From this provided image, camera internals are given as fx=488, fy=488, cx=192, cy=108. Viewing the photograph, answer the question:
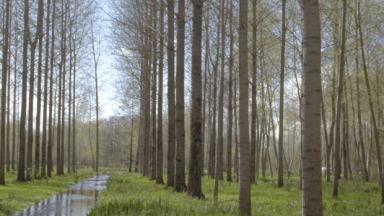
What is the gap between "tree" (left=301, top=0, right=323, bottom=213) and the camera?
6.25m

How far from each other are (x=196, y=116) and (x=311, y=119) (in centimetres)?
834

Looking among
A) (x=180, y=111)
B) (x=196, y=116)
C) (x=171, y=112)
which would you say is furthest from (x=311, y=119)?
(x=171, y=112)

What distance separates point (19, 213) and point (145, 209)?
4.92m

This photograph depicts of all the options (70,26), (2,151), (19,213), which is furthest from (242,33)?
(70,26)

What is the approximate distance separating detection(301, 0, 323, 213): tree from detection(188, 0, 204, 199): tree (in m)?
8.15

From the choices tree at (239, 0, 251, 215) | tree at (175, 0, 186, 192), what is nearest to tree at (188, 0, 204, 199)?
tree at (175, 0, 186, 192)

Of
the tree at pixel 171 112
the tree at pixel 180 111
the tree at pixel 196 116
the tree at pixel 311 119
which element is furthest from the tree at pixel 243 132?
the tree at pixel 171 112

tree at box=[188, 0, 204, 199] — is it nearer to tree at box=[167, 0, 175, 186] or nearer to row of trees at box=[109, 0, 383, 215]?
row of trees at box=[109, 0, 383, 215]

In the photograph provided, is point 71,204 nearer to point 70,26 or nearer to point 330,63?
point 330,63

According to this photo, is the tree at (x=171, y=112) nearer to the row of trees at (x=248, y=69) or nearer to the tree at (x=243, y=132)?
the row of trees at (x=248, y=69)

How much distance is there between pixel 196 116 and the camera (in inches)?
571

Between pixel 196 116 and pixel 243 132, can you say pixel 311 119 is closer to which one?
pixel 243 132

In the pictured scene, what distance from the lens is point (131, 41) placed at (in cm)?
2742

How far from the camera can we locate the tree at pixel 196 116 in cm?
1440
